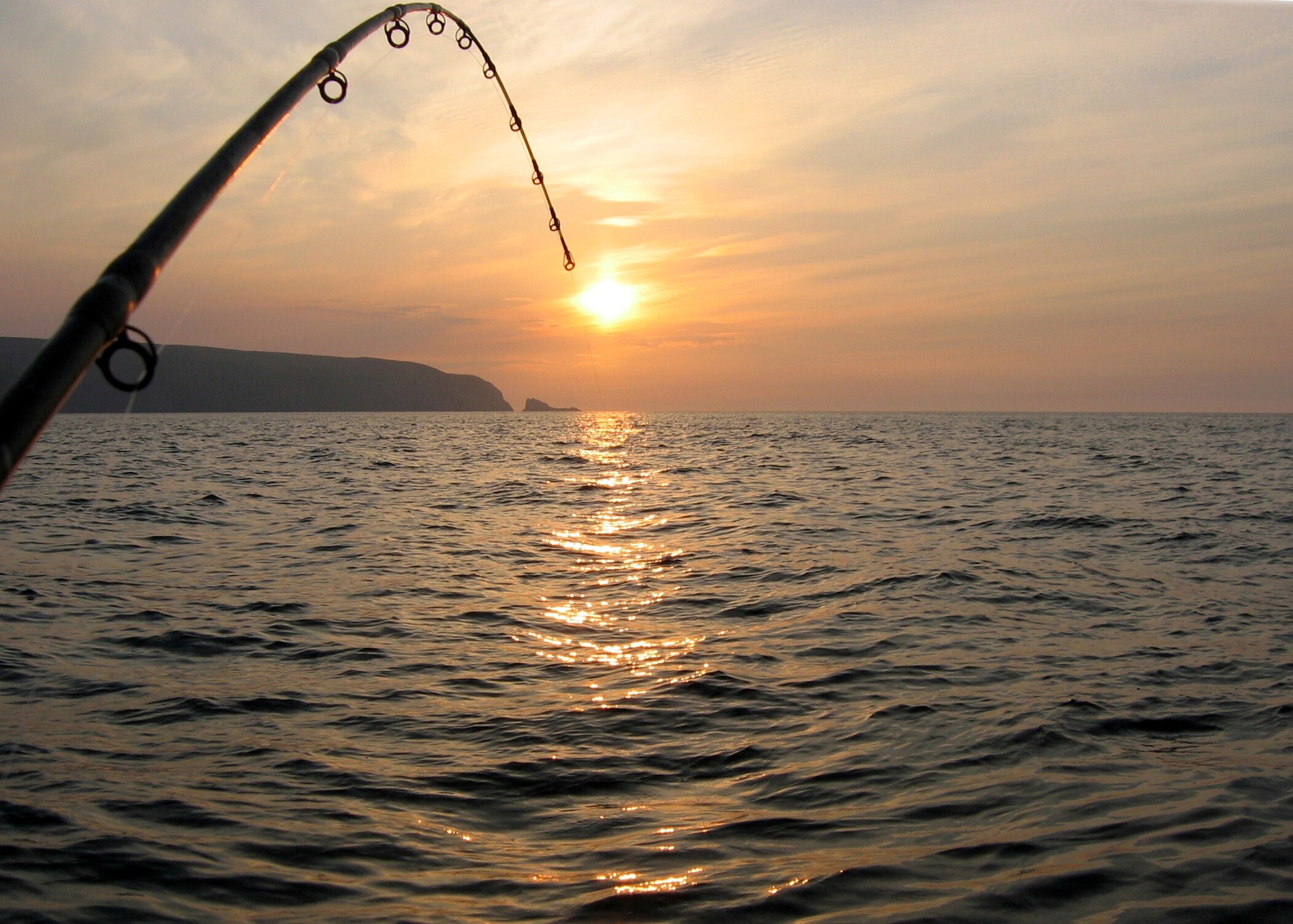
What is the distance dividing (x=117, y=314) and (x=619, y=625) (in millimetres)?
8529

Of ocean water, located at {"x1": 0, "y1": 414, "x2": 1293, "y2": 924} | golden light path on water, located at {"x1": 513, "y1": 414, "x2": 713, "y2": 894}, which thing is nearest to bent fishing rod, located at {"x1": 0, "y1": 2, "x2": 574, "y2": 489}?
ocean water, located at {"x1": 0, "y1": 414, "x2": 1293, "y2": 924}

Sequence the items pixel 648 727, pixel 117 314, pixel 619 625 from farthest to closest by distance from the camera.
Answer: pixel 619 625
pixel 648 727
pixel 117 314

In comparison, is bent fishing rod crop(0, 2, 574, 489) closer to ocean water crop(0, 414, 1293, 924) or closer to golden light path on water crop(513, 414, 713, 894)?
ocean water crop(0, 414, 1293, 924)

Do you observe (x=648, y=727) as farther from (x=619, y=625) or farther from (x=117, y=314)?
(x=117, y=314)

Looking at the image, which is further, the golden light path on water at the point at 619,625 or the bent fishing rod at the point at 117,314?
the golden light path on water at the point at 619,625

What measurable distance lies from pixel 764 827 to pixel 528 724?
245 centimetres

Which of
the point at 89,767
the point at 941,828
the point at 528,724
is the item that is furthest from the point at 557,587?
the point at 941,828

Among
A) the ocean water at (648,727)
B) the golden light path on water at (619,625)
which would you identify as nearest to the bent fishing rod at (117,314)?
the ocean water at (648,727)

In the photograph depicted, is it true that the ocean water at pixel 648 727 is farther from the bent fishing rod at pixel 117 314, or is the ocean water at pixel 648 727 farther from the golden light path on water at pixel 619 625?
the bent fishing rod at pixel 117 314

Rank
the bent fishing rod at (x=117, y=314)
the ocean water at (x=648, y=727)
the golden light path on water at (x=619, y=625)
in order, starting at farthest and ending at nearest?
1. the golden light path on water at (x=619, y=625)
2. the ocean water at (x=648, y=727)
3. the bent fishing rod at (x=117, y=314)

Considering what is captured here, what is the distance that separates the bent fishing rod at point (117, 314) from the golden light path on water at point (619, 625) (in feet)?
11.6

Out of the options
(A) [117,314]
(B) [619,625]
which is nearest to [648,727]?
(B) [619,625]

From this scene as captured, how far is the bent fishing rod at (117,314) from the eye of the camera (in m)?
2.22

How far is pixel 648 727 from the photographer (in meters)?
7.18
